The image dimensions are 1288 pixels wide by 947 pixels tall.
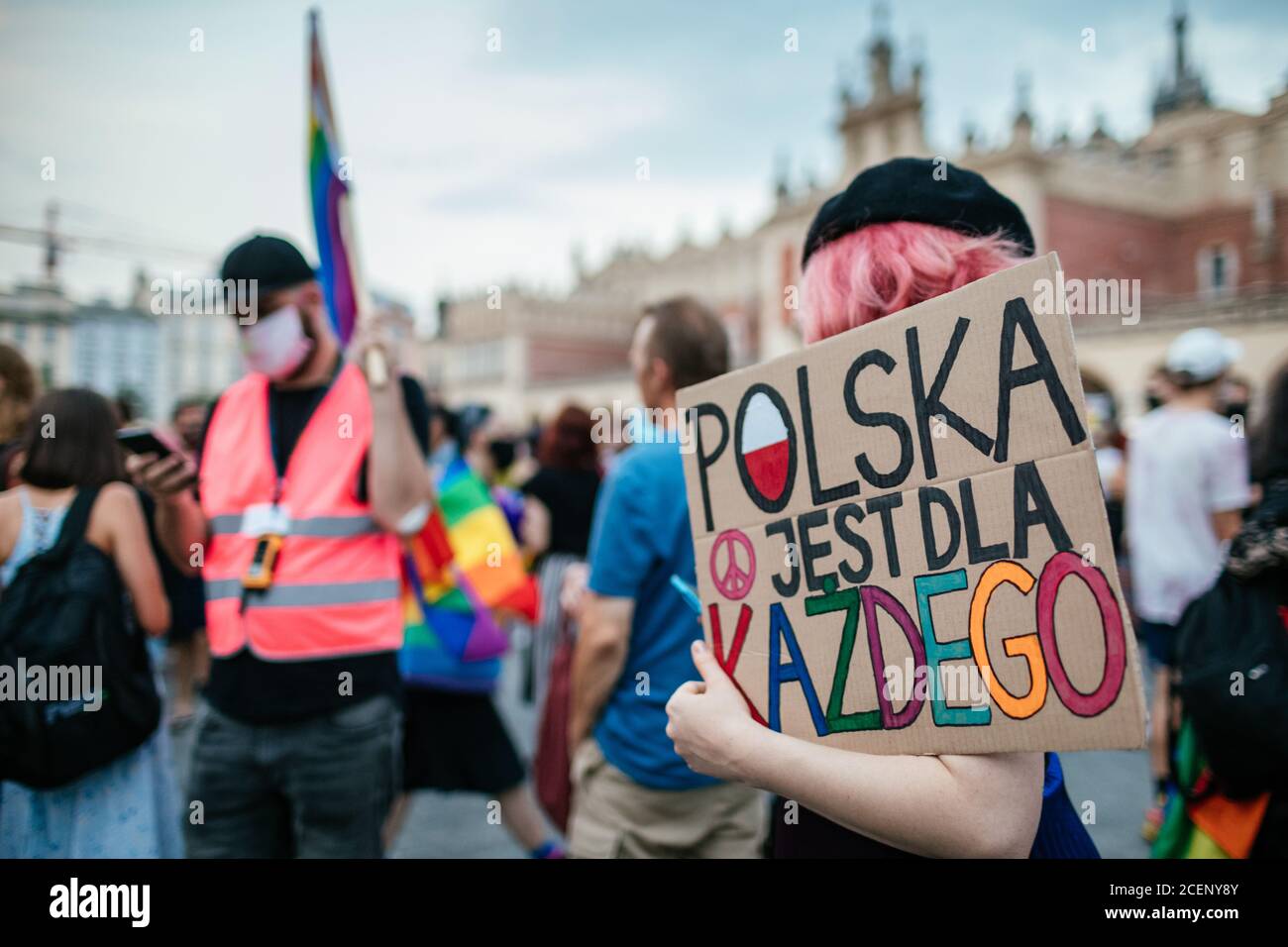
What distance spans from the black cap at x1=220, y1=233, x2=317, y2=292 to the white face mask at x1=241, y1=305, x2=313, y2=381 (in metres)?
0.08

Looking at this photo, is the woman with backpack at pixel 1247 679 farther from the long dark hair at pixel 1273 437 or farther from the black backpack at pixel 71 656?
the black backpack at pixel 71 656

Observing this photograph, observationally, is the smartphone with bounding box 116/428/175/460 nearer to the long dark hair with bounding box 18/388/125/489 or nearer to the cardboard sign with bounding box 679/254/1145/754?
the long dark hair with bounding box 18/388/125/489

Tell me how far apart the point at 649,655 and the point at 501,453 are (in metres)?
5.51

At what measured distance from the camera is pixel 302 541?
2283 mm

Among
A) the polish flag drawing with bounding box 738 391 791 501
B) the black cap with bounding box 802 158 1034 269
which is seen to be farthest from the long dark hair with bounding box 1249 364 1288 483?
the polish flag drawing with bounding box 738 391 791 501

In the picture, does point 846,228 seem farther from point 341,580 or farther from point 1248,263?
point 1248,263

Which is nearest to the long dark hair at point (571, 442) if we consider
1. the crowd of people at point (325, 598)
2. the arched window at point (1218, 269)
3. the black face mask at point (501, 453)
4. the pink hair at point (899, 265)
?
the crowd of people at point (325, 598)

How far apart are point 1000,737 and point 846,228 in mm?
724

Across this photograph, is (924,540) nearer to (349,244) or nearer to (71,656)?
(349,244)

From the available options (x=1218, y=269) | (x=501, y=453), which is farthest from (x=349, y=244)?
(x=1218, y=269)

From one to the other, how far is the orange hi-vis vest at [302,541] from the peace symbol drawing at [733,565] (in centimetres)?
117

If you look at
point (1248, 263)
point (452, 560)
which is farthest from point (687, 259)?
point (452, 560)

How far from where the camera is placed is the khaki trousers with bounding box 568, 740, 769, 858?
7.48 feet
